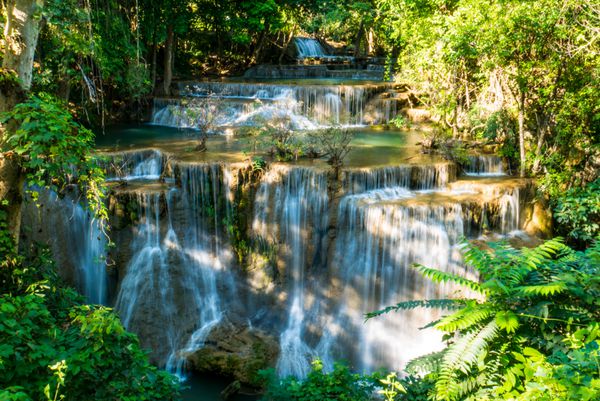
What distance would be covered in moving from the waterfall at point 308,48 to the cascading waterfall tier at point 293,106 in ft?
41.3

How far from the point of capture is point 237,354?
29.1 ft

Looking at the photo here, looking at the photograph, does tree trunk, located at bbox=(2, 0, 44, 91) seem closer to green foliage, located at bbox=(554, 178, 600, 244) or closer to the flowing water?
the flowing water

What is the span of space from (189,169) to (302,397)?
623 centimetres

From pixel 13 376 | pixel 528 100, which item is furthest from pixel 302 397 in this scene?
pixel 528 100

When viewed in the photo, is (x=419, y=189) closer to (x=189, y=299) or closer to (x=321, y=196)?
(x=321, y=196)

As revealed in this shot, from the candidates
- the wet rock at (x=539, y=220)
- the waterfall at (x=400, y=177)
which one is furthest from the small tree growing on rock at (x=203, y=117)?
the wet rock at (x=539, y=220)

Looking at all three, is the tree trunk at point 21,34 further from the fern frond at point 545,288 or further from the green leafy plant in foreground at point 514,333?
the fern frond at point 545,288

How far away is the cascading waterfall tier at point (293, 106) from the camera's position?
50.8 ft

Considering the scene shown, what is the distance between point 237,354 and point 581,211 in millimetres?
7524

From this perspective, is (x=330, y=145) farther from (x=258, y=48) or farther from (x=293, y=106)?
(x=258, y=48)

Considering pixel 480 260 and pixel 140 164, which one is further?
pixel 140 164

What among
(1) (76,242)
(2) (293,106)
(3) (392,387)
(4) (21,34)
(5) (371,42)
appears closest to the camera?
(3) (392,387)

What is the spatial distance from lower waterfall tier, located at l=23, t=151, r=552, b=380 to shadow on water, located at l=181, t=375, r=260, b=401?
0.79ft

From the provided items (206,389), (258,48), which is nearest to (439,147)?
(206,389)
